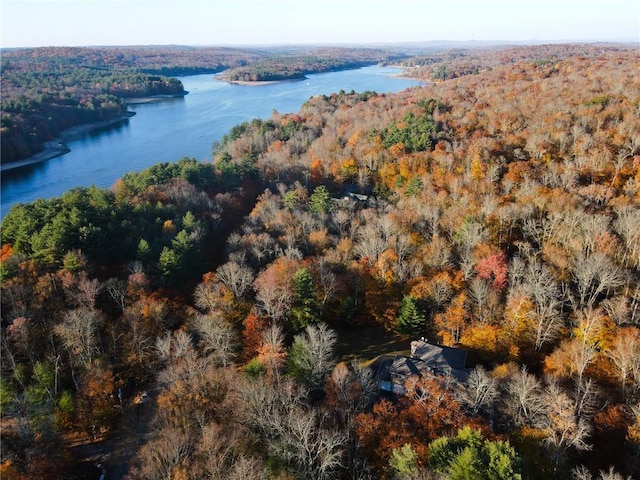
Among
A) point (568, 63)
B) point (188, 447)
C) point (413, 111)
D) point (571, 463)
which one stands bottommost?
point (571, 463)

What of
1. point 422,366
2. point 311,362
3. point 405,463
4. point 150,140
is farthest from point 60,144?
point 405,463

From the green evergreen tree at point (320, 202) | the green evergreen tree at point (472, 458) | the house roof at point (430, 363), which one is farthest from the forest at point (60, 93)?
the green evergreen tree at point (472, 458)

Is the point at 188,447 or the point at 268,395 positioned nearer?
the point at 188,447

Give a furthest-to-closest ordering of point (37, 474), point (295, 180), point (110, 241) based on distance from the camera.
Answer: point (295, 180)
point (110, 241)
point (37, 474)

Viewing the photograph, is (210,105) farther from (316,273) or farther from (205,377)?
(205,377)

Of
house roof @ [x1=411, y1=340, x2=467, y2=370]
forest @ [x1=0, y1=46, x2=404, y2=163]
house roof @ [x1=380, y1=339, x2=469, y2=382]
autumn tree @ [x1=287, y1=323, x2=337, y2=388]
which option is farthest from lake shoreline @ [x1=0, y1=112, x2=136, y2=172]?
house roof @ [x1=411, y1=340, x2=467, y2=370]

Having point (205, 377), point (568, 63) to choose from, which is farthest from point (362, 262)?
point (568, 63)

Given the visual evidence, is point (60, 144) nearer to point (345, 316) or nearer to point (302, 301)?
point (302, 301)

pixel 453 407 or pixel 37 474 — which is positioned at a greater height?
pixel 453 407
